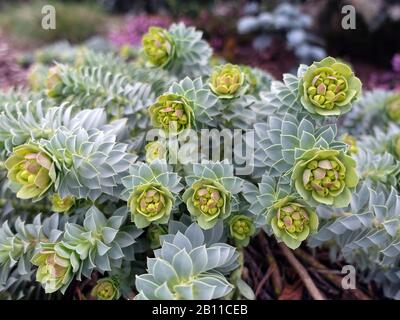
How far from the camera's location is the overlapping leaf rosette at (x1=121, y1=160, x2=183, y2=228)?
2.94 feet

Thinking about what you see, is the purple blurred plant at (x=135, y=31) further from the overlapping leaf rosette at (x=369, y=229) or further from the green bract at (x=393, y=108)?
the overlapping leaf rosette at (x=369, y=229)

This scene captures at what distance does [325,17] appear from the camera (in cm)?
323

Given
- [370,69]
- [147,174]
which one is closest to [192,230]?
[147,174]

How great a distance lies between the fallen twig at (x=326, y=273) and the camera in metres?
1.22

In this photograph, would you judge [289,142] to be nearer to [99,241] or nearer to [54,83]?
[99,241]

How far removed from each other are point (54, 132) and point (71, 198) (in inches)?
6.1

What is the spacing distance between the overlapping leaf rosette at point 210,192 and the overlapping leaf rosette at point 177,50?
380 mm

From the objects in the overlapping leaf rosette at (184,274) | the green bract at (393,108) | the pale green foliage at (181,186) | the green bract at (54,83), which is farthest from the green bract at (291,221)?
the green bract at (393,108)

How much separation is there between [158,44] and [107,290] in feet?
2.06

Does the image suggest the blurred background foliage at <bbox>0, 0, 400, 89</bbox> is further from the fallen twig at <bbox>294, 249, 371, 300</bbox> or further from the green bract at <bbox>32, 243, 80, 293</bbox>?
the green bract at <bbox>32, 243, 80, 293</bbox>

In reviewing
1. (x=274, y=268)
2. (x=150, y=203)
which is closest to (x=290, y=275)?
(x=274, y=268)

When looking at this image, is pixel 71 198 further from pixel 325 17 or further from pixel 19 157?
pixel 325 17

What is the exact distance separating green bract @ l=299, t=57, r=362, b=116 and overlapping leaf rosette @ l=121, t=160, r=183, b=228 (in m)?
0.33

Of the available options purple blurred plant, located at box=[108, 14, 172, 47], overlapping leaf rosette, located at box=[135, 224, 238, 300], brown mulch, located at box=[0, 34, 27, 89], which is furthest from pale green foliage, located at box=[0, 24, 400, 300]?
purple blurred plant, located at box=[108, 14, 172, 47]
